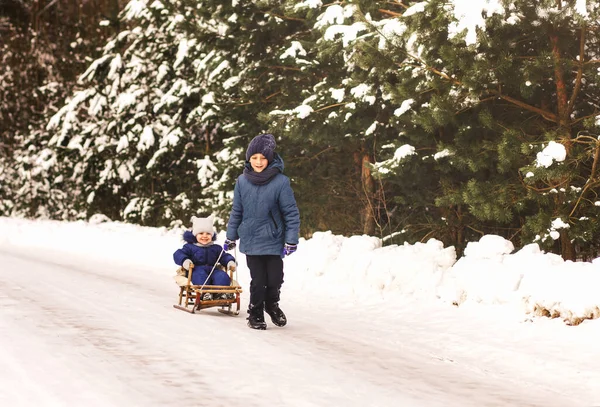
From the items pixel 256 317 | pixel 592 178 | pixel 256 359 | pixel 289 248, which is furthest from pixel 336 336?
pixel 592 178

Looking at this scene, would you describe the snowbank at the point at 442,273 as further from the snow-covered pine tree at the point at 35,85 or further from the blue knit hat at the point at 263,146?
the snow-covered pine tree at the point at 35,85

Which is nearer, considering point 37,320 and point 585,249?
point 37,320

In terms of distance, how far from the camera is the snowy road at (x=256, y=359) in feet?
15.9

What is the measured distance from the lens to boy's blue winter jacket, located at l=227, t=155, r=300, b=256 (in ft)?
24.0

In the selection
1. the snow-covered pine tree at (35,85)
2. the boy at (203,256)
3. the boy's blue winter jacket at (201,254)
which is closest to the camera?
the boy at (203,256)

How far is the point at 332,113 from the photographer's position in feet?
39.9

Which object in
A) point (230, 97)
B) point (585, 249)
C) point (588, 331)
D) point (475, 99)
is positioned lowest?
point (588, 331)

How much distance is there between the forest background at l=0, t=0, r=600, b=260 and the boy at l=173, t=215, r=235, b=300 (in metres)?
3.23

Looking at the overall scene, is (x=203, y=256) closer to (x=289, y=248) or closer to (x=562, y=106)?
(x=289, y=248)

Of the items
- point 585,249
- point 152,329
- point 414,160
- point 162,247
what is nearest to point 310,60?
point 414,160

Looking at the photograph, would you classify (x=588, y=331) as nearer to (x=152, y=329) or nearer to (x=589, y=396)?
(x=589, y=396)

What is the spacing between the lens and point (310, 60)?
13.4 metres

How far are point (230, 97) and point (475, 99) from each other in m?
7.99

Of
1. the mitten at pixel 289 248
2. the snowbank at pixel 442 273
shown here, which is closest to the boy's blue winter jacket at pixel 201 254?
the mitten at pixel 289 248
